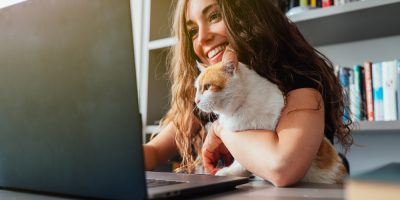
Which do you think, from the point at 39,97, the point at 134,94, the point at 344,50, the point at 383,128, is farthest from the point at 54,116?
the point at 344,50

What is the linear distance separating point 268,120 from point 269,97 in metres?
0.06

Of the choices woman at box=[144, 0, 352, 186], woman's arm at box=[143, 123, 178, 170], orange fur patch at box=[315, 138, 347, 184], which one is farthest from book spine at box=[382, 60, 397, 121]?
woman's arm at box=[143, 123, 178, 170]

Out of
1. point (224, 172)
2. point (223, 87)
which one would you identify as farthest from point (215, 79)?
point (224, 172)

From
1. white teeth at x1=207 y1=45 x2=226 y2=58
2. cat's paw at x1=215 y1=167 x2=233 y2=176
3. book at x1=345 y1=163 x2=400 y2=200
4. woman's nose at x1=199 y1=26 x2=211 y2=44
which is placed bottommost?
cat's paw at x1=215 y1=167 x2=233 y2=176

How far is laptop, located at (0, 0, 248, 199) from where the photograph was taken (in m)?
0.43

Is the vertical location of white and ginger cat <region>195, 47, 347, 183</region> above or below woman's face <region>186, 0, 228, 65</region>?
below

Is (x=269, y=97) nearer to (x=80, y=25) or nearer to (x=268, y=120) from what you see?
(x=268, y=120)

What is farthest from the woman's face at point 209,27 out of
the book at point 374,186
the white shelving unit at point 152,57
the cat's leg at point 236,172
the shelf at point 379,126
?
the book at point 374,186

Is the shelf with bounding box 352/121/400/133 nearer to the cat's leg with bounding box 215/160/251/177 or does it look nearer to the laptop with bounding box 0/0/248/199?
the cat's leg with bounding box 215/160/251/177

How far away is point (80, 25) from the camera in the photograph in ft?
1.56

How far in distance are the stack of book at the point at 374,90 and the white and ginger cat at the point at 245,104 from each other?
569 millimetres

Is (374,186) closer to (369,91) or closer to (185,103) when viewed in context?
(185,103)

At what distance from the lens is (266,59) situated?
40.1 inches

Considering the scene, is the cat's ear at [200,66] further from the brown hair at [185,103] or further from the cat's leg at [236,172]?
the cat's leg at [236,172]
